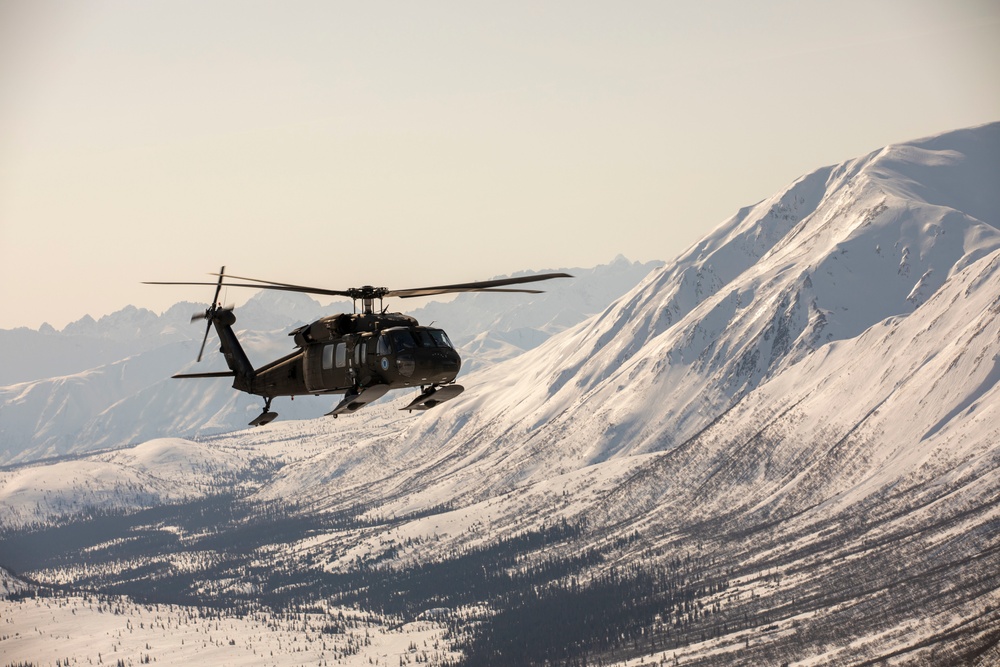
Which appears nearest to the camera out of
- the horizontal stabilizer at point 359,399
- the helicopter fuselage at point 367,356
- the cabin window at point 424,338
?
the horizontal stabilizer at point 359,399

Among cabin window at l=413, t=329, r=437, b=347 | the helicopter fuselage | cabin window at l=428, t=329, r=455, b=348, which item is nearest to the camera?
the helicopter fuselage

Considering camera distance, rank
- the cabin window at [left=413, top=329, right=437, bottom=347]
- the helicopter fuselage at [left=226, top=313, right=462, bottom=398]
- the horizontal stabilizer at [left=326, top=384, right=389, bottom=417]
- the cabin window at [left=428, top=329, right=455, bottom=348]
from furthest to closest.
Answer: the cabin window at [left=428, top=329, right=455, bottom=348] → the cabin window at [left=413, top=329, right=437, bottom=347] → the helicopter fuselage at [left=226, top=313, right=462, bottom=398] → the horizontal stabilizer at [left=326, top=384, right=389, bottom=417]

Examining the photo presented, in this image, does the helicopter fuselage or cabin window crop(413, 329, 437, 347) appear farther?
cabin window crop(413, 329, 437, 347)

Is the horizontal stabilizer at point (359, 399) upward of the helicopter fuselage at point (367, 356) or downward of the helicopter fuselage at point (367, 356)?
Result: downward

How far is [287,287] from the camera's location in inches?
2982

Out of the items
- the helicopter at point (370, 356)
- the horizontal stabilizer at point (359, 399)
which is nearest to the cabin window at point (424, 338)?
the helicopter at point (370, 356)

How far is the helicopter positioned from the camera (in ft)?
269

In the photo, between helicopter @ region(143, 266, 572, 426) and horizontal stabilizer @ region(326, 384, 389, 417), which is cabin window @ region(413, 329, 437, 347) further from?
horizontal stabilizer @ region(326, 384, 389, 417)

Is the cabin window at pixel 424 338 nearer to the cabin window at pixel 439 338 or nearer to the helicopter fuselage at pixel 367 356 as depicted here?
the helicopter fuselage at pixel 367 356

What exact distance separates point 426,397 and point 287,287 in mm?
13092

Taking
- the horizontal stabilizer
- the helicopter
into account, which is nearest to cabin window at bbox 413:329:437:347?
the helicopter

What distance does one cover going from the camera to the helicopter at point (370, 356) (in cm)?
8206

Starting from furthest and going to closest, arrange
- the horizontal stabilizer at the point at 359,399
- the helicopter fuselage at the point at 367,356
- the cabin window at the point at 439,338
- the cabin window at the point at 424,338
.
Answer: the cabin window at the point at 439,338
the cabin window at the point at 424,338
the helicopter fuselage at the point at 367,356
the horizontal stabilizer at the point at 359,399

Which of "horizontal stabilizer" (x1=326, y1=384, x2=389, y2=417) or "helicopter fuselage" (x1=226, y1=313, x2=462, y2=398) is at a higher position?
"helicopter fuselage" (x1=226, y1=313, x2=462, y2=398)
